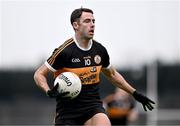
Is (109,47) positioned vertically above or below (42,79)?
below

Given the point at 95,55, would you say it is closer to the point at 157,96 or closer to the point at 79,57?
the point at 79,57

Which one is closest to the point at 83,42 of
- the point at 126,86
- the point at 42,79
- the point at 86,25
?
the point at 86,25

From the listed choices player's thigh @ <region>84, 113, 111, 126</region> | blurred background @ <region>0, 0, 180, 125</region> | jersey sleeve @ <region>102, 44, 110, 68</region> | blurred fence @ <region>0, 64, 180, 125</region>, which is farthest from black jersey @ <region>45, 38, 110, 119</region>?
blurred fence @ <region>0, 64, 180, 125</region>

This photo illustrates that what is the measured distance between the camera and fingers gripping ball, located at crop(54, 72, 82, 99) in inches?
317

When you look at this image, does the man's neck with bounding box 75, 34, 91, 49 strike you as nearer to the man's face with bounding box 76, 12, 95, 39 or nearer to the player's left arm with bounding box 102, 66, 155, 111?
the man's face with bounding box 76, 12, 95, 39

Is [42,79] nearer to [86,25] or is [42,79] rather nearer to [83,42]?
[83,42]

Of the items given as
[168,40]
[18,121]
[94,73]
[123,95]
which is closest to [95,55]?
[94,73]

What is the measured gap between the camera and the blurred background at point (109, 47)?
75.8 feet

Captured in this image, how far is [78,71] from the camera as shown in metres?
8.38

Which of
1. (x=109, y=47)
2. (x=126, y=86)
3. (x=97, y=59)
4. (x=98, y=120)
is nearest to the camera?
(x=98, y=120)

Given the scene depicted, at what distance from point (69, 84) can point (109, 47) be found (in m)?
14.5

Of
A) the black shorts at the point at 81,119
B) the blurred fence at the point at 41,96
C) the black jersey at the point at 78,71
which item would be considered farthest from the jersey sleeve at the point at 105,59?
the blurred fence at the point at 41,96

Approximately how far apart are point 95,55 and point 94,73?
0.76 feet

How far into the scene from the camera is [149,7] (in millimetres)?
24656
